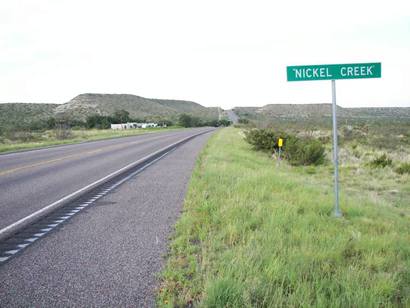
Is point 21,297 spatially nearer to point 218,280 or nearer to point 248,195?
point 218,280

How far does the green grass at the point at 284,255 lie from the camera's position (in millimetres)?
2699

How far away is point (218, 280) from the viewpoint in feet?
9.10

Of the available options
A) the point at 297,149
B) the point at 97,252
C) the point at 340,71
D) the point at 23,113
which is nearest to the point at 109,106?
the point at 23,113

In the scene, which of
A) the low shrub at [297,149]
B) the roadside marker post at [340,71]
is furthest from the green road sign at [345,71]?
the low shrub at [297,149]

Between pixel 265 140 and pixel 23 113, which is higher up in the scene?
pixel 23 113

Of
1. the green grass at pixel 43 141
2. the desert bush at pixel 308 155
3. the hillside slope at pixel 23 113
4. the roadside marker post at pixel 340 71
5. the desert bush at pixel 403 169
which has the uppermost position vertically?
the hillside slope at pixel 23 113

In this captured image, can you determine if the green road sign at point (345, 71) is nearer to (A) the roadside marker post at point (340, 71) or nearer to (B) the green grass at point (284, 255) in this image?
(A) the roadside marker post at point (340, 71)

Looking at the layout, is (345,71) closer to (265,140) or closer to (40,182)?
(40,182)

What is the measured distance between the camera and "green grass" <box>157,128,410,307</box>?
8.86 ft

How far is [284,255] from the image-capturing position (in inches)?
133

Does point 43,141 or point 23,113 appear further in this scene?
point 23,113

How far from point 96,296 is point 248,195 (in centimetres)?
387

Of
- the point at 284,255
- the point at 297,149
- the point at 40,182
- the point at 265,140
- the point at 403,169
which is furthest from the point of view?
the point at 265,140

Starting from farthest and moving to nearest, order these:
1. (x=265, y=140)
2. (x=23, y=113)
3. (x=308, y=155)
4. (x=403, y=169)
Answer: (x=23, y=113) → (x=265, y=140) → (x=308, y=155) → (x=403, y=169)
